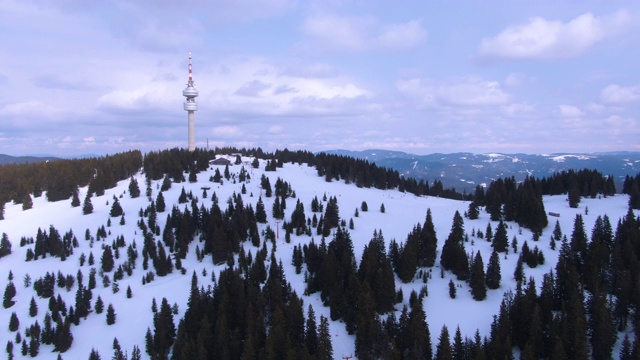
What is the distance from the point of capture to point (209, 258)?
84.4m

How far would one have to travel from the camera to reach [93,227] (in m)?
97.3

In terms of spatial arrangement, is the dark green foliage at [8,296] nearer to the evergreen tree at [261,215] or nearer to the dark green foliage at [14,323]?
the dark green foliage at [14,323]

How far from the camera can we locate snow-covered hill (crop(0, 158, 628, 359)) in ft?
204

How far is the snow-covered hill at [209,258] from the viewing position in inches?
2452

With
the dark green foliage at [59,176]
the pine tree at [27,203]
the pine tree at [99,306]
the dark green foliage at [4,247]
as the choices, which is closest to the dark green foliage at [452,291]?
the pine tree at [99,306]

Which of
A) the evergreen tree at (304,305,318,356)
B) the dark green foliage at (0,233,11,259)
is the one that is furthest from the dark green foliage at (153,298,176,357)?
the dark green foliage at (0,233,11,259)

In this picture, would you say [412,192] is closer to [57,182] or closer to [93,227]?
[93,227]

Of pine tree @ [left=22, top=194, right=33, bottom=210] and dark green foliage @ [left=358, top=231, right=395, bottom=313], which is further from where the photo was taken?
pine tree @ [left=22, top=194, right=33, bottom=210]

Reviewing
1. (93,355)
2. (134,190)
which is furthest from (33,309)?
(134,190)

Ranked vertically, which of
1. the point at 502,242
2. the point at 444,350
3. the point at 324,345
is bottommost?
the point at 324,345

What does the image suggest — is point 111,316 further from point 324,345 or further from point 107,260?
point 324,345

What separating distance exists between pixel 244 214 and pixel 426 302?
141ft

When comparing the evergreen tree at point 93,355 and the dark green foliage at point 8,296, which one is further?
the dark green foliage at point 8,296

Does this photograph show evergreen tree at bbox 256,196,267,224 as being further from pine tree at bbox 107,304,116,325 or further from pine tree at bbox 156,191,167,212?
pine tree at bbox 107,304,116,325
